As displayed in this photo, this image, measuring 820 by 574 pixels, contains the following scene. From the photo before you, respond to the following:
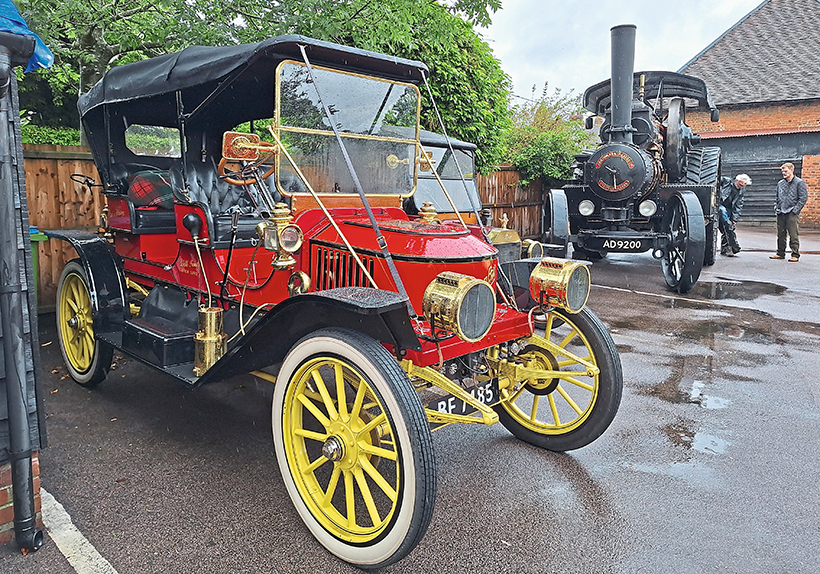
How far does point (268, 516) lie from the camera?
2811 mm

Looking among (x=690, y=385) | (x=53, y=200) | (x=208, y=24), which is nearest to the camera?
(x=690, y=385)

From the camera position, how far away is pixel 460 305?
8.13 feet

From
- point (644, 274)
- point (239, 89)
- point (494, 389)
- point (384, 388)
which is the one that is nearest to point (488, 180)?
point (644, 274)

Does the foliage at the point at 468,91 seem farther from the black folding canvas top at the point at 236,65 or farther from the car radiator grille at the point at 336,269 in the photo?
the car radiator grille at the point at 336,269

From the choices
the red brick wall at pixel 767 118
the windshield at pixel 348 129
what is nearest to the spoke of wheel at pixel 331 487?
the windshield at pixel 348 129

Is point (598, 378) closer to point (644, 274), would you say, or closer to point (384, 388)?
point (384, 388)

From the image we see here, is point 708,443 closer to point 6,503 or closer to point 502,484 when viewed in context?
point 502,484

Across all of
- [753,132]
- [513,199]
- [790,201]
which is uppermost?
[753,132]

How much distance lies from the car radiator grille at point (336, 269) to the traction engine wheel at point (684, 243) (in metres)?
6.17

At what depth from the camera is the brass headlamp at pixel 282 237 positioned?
2988 millimetres

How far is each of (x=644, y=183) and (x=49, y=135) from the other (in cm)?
858

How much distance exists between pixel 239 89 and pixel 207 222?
86cm

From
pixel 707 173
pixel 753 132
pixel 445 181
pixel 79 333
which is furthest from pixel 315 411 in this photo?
pixel 753 132

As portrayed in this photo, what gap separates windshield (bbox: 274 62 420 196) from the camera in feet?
10.6
